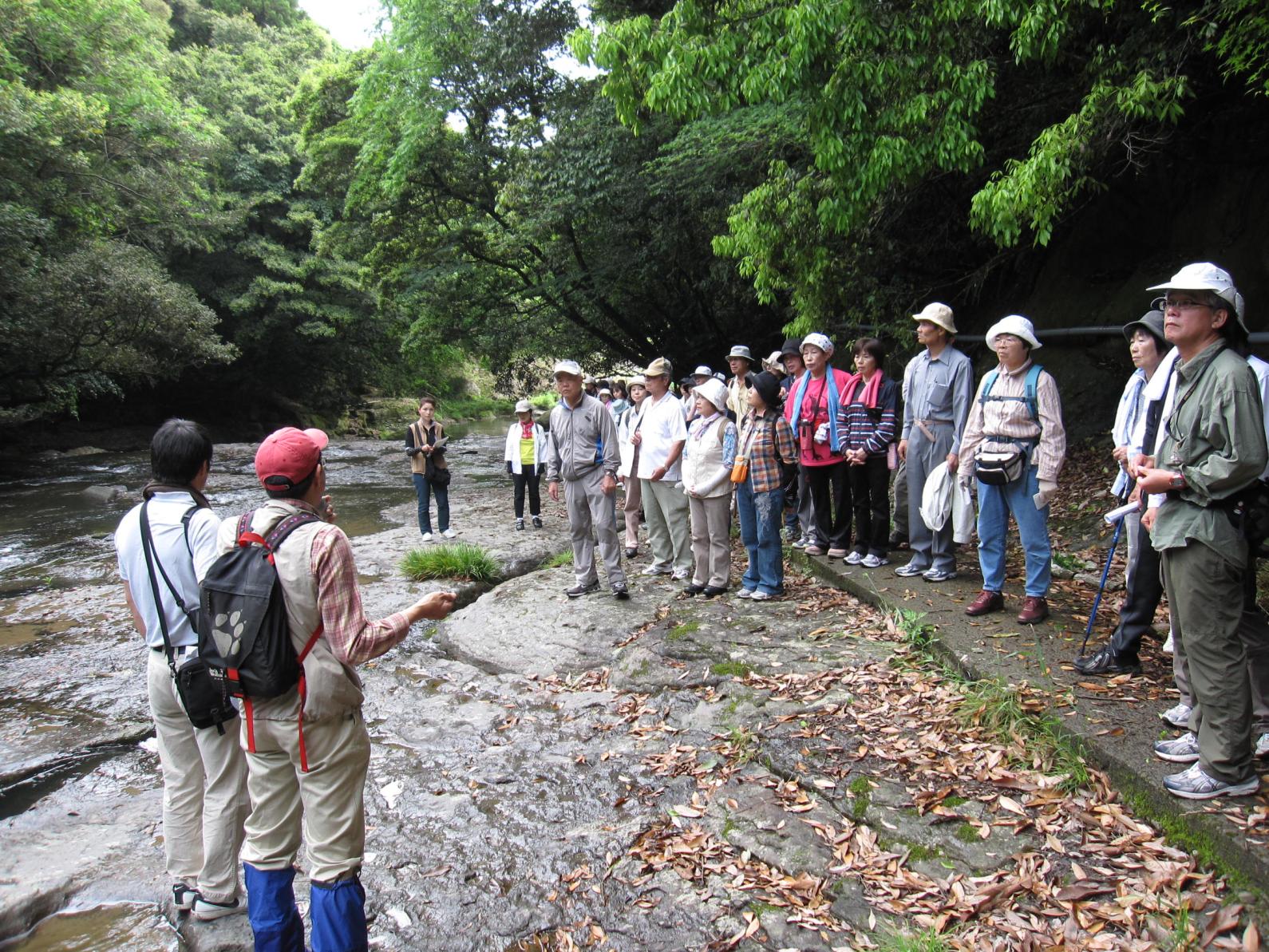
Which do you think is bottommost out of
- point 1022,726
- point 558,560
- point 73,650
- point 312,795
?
point 73,650

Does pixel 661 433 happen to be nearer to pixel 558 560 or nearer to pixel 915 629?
pixel 558 560

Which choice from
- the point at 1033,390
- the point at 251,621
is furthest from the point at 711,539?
the point at 251,621

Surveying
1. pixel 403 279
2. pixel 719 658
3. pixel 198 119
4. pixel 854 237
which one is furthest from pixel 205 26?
pixel 719 658

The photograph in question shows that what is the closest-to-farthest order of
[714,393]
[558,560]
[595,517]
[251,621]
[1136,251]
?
1. [251,621]
2. [714,393]
3. [595,517]
4. [558,560]
5. [1136,251]

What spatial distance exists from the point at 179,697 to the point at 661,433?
4.80 metres

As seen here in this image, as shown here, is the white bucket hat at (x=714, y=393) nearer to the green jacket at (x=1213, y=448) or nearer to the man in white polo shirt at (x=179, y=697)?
the green jacket at (x=1213, y=448)

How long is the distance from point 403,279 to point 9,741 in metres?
16.8

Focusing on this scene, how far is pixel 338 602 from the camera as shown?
262 centimetres

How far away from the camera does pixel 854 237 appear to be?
31.3 feet

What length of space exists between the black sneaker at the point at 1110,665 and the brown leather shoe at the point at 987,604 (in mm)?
973

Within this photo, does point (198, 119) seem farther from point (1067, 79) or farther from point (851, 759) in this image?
point (851, 759)

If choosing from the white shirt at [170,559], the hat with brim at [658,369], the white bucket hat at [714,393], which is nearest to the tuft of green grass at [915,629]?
the white bucket hat at [714,393]

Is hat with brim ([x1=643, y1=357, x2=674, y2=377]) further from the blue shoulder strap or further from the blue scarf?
the blue shoulder strap

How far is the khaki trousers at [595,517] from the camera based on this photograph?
689cm
